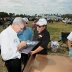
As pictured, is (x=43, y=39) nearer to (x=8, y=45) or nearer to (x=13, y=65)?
(x=13, y=65)

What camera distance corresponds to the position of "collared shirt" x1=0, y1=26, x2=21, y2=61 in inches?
177

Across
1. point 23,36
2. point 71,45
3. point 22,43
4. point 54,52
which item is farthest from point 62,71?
point 54,52

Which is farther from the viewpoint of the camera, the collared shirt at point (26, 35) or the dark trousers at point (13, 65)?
the collared shirt at point (26, 35)

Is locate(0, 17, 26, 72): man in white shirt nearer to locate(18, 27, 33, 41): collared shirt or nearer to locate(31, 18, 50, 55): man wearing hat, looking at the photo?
locate(31, 18, 50, 55): man wearing hat

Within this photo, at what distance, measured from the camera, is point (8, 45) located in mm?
4512

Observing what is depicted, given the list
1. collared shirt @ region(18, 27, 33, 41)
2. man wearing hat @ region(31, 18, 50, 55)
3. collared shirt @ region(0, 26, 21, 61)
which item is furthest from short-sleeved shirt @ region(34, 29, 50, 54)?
collared shirt @ region(0, 26, 21, 61)

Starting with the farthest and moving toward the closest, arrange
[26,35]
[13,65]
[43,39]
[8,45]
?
[26,35], [43,39], [13,65], [8,45]

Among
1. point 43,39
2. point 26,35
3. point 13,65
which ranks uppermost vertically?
point 43,39

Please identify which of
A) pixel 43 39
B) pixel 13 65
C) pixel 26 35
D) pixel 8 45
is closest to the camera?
pixel 8 45

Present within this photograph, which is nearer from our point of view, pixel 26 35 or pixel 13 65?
pixel 13 65

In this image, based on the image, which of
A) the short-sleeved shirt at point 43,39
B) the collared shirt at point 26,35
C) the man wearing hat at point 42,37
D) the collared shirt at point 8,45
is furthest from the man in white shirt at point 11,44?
the collared shirt at point 26,35

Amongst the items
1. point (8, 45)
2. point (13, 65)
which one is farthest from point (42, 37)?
point (8, 45)

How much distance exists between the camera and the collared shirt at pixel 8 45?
4493 millimetres

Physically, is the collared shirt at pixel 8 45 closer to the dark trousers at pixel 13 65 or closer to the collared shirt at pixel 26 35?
the dark trousers at pixel 13 65
